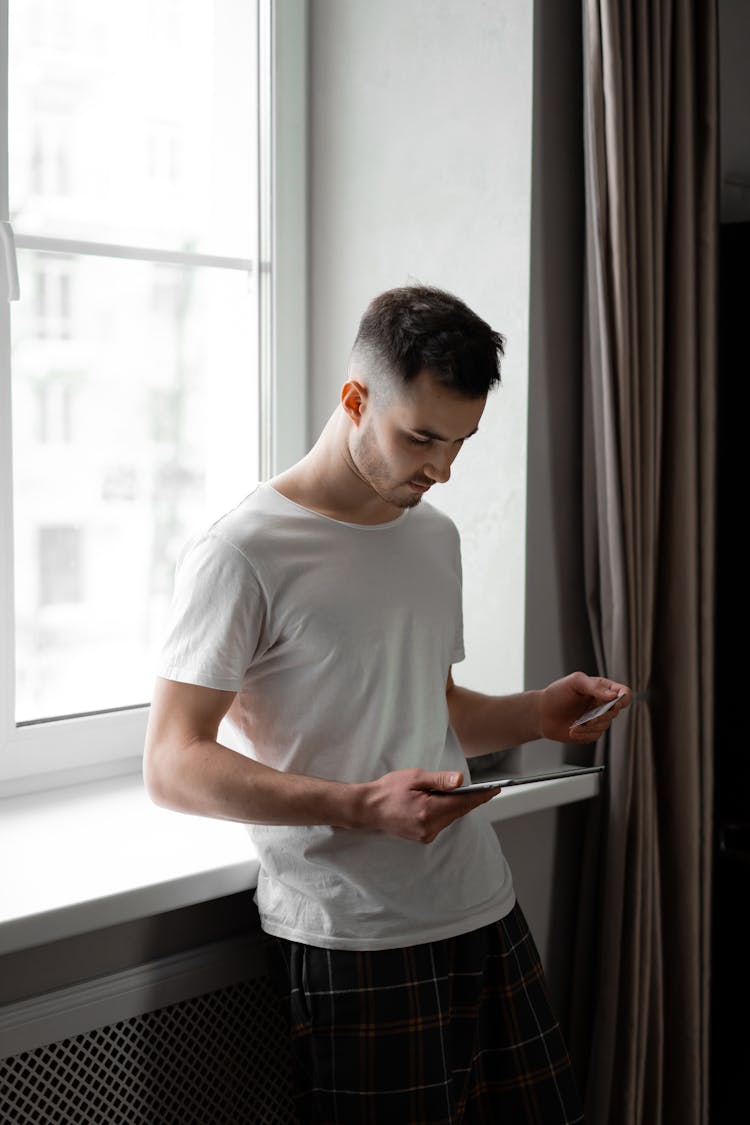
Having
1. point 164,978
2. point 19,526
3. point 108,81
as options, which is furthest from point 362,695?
point 108,81

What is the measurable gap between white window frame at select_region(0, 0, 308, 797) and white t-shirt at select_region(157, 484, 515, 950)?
1.40 feet

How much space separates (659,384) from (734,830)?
0.79 m

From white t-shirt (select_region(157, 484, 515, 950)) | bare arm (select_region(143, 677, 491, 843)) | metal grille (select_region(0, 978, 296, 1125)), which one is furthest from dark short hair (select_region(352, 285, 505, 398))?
metal grille (select_region(0, 978, 296, 1125))

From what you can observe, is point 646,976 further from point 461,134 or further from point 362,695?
point 461,134

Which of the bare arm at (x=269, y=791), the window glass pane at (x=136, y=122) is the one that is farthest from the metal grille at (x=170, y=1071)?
the window glass pane at (x=136, y=122)

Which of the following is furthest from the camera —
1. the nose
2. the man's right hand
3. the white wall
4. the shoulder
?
the white wall

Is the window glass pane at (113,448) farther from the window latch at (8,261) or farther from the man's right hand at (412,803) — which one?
the man's right hand at (412,803)

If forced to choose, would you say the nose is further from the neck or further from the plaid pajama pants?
the plaid pajama pants

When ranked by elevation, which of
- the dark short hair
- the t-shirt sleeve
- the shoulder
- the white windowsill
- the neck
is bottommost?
the white windowsill

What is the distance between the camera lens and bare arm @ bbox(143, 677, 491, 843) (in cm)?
118

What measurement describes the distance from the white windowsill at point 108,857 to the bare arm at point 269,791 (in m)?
0.16

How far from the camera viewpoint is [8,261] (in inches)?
62.7

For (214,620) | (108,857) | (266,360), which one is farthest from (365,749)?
Answer: (266,360)

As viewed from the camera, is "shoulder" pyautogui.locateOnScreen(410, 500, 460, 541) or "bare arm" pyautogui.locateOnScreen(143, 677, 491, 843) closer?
"bare arm" pyautogui.locateOnScreen(143, 677, 491, 843)
